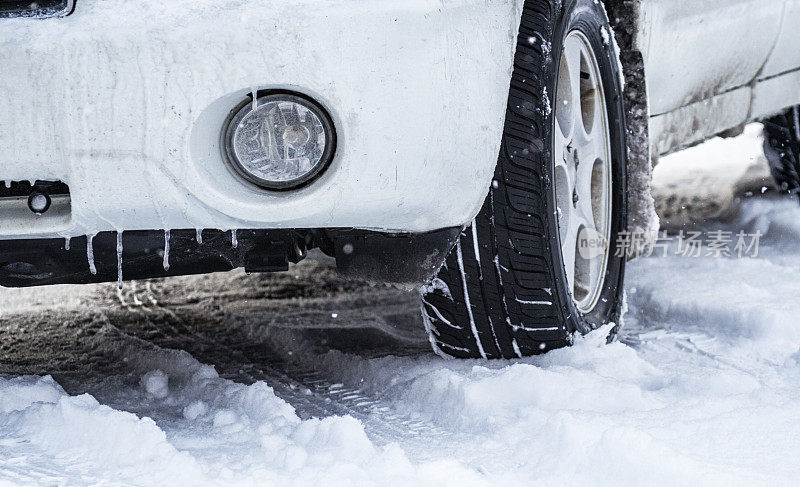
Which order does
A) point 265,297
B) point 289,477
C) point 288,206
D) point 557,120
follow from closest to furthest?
point 289,477
point 288,206
point 557,120
point 265,297

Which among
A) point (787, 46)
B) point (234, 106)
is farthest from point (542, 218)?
point (787, 46)

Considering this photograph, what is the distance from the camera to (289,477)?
178 centimetres

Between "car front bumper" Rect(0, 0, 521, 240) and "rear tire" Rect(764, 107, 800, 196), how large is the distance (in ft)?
9.63

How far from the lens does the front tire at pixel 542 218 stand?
2.30m

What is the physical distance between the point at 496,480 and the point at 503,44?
0.87m

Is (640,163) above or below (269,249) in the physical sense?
above

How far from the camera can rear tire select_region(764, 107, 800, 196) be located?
4.56 meters

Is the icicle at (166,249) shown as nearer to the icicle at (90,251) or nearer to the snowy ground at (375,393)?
the icicle at (90,251)

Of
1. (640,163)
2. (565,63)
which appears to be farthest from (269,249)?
(640,163)

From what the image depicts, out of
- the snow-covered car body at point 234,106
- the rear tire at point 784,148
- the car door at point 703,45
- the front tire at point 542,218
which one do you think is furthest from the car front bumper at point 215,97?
the rear tire at point 784,148

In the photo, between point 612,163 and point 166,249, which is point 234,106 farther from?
point 612,163

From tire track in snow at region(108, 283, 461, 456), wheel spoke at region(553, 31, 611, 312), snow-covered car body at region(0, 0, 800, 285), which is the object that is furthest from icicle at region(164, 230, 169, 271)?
wheel spoke at region(553, 31, 611, 312)

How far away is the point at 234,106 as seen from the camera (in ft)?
6.35

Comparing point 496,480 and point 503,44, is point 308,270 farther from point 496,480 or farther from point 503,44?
point 496,480
